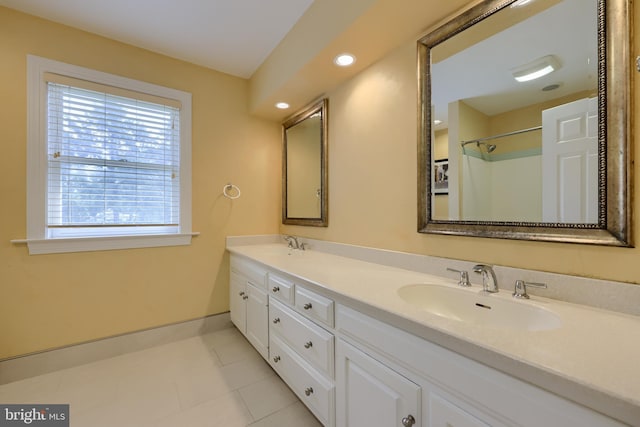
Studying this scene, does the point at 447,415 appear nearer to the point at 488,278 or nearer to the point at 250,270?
the point at 488,278

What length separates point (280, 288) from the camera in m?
1.57

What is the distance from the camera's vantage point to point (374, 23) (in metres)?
1.33

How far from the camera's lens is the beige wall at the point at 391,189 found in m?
0.95

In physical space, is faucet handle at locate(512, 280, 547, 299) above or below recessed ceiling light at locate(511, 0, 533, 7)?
below

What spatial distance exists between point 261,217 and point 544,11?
2407 millimetres

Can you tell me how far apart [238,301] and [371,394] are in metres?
1.56

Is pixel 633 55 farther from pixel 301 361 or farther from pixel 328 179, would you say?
pixel 301 361

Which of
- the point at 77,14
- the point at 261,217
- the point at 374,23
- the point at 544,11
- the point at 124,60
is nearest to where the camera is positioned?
the point at 544,11

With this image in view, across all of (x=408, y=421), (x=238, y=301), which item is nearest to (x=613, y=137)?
(x=408, y=421)

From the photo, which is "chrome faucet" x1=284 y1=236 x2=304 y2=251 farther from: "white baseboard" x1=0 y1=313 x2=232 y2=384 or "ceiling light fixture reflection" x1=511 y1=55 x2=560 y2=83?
"ceiling light fixture reflection" x1=511 y1=55 x2=560 y2=83

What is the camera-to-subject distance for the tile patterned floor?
55.7 inches

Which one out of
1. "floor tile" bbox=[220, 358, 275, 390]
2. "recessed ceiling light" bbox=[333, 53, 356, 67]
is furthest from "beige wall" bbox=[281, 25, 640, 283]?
"floor tile" bbox=[220, 358, 275, 390]

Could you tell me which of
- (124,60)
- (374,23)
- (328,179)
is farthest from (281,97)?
(124,60)

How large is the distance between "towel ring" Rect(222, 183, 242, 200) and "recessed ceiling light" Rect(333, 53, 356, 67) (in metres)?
1.46
